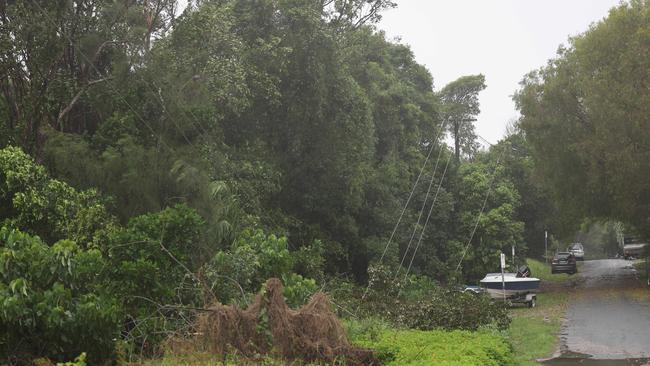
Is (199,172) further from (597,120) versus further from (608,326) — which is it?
(597,120)

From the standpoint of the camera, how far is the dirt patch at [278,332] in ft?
33.0

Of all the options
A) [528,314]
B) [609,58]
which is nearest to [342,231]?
[528,314]

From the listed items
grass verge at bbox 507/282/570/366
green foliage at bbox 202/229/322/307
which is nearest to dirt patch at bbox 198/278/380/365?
green foliage at bbox 202/229/322/307

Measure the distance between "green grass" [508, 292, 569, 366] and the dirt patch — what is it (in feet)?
14.5

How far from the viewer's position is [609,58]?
1129 inches

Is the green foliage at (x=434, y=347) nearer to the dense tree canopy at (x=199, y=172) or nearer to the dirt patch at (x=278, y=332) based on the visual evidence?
the dirt patch at (x=278, y=332)

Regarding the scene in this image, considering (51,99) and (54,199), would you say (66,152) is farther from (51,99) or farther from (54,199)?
(54,199)

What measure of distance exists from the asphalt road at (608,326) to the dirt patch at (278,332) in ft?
19.4

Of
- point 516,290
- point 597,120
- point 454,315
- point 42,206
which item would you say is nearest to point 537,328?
point 454,315

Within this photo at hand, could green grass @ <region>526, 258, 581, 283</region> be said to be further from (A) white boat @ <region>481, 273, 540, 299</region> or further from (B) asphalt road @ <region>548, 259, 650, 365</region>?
(A) white boat @ <region>481, 273, 540, 299</region>

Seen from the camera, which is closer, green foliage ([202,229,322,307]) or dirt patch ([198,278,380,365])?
dirt patch ([198,278,380,365])

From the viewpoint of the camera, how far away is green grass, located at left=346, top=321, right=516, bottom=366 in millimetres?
9969

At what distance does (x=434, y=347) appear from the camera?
36.0 ft

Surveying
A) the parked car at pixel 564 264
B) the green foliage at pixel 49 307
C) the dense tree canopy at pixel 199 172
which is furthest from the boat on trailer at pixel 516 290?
the green foliage at pixel 49 307
